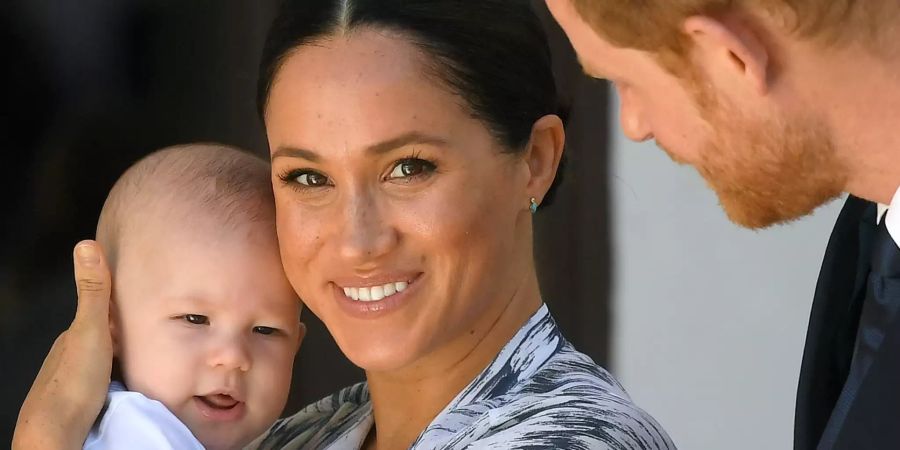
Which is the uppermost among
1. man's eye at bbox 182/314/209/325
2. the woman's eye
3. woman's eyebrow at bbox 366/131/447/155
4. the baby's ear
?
woman's eyebrow at bbox 366/131/447/155

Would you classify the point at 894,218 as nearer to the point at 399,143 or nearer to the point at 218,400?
the point at 399,143

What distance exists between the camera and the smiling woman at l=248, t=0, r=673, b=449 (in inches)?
65.6

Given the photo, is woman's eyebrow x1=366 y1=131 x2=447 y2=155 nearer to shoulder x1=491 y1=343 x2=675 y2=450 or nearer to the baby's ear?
shoulder x1=491 y1=343 x2=675 y2=450

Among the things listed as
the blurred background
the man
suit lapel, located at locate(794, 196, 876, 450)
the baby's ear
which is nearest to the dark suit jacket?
suit lapel, located at locate(794, 196, 876, 450)

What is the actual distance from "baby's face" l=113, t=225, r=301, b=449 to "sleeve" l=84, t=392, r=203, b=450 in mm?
47

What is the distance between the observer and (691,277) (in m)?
3.14

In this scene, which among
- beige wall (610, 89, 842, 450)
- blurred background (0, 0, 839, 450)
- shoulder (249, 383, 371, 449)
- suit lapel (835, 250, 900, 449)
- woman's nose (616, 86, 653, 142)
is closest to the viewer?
suit lapel (835, 250, 900, 449)

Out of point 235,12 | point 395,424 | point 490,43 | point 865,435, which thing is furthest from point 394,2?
point 235,12

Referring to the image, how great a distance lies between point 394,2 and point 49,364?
2.27 feet

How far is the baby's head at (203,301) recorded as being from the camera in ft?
5.92

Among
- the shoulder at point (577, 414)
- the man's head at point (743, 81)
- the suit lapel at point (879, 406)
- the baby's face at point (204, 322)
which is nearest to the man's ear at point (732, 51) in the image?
the man's head at point (743, 81)

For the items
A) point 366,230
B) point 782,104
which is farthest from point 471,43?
point 782,104

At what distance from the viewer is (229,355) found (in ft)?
5.89

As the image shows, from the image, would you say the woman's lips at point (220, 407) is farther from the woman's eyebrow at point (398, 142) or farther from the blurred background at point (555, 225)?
the blurred background at point (555, 225)
